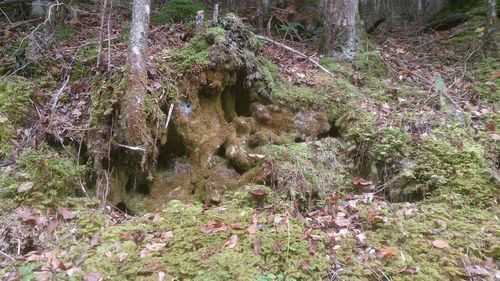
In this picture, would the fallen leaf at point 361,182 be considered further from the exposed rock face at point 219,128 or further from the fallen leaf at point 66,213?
the fallen leaf at point 66,213

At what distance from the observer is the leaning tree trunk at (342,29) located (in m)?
7.33

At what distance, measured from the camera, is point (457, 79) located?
22.6 ft

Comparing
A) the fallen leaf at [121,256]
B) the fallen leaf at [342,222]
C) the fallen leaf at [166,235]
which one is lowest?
the fallen leaf at [121,256]

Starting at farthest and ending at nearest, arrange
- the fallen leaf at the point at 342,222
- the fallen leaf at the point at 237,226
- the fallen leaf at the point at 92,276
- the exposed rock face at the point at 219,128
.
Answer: the exposed rock face at the point at 219,128 < the fallen leaf at the point at 342,222 < the fallen leaf at the point at 237,226 < the fallen leaf at the point at 92,276

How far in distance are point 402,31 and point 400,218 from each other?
23.5ft

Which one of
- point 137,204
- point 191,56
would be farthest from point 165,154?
point 191,56

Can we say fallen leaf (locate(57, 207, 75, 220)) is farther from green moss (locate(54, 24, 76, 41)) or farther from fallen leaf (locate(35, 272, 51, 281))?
green moss (locate(54, 24, 76, 41))

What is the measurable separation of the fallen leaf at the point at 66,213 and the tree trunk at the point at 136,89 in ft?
3.15

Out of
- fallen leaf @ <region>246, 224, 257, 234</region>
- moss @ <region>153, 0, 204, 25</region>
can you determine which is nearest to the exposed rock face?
fallen leaf @ <region>246, 224, 257, 234</region>

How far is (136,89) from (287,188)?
6.76 ft

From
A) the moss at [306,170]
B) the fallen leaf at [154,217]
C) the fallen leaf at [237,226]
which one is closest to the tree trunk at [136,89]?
the fallen leaf at [154,217]

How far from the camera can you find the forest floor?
3.50 metres

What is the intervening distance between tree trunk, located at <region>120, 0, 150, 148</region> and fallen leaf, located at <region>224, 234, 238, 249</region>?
Answer: 5.12 ft

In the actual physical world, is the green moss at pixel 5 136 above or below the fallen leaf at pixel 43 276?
above
